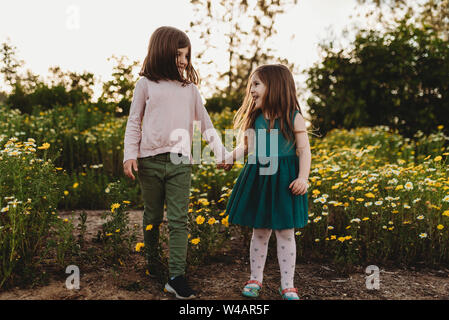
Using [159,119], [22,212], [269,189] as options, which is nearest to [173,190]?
[159,119]

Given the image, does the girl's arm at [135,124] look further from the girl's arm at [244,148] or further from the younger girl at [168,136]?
the girl's arm at [244,148]

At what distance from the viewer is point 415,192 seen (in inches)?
142

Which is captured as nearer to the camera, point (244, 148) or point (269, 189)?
point (269, 189)

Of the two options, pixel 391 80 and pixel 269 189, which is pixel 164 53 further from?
pixel 391 80

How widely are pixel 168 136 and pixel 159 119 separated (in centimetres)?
12

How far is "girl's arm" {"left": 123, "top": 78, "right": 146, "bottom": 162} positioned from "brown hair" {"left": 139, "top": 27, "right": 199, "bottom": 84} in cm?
10

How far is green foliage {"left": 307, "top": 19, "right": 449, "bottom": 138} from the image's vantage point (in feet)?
24.1

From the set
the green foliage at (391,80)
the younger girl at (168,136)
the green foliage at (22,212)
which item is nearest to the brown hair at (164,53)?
the younger girl at (168,136)

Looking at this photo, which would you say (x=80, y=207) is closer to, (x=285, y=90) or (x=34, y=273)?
(x=34, y=273)

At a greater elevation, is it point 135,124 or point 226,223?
point 135,124

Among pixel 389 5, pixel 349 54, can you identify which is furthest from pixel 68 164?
pixel 389 5

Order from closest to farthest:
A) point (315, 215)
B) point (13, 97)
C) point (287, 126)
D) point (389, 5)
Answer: point (287, 126) → point (315, 215) → point (13, 97) → point (389, 5)

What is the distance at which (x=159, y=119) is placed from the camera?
2596 mm

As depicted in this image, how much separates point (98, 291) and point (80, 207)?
2462 millimetres
